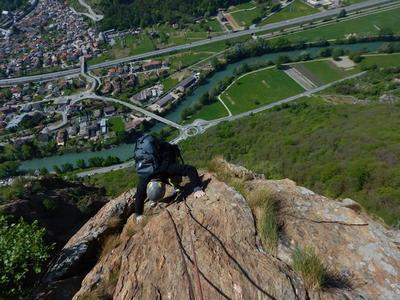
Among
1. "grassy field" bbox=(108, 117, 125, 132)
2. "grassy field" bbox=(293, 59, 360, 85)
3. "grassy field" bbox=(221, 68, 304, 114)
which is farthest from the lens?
"grassy field" bbox=(293, 59, 360, 85)

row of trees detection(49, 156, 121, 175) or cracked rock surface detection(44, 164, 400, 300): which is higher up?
cracked rock surface detection(44, 164, 400, 300)

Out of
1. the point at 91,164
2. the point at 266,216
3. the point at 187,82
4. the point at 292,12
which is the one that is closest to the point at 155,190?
the point at 266,216

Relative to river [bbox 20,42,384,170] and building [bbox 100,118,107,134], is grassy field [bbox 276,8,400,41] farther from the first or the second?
building [bbox 100,118,107,134]

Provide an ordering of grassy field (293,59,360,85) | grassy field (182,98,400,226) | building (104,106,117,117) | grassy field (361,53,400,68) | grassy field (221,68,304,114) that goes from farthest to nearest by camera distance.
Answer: grassy field (361,53,400,68) < grassy field (293,59,360,85) < building (104,106,117,117) < grassy field (221,68,304,114) < grassy field (182,98,400,226)

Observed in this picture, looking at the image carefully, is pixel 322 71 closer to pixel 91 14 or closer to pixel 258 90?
pixel 258 90

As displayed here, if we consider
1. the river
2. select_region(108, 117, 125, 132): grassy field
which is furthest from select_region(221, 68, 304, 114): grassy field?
select_region(108, 117, 125, 132): grassy field

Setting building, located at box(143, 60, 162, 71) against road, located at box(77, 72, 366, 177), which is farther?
building, located at box(143, 60, 162, 71)
